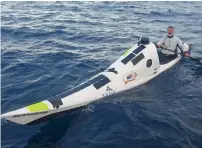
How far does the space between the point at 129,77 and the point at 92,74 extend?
8.43 ft

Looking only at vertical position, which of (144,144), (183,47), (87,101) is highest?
(183,47)

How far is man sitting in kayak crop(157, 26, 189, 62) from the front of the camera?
16.4 metres

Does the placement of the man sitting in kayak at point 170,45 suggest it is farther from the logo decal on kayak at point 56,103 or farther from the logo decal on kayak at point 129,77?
the logo decal on kayak at point 56,103

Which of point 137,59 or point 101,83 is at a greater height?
point 137,59

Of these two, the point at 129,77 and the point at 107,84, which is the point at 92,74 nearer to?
the point at 129,77

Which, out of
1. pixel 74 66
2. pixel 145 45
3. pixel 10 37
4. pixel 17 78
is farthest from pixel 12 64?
pixel 145 45

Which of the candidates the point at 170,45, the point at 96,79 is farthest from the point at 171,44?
the point at 96,79

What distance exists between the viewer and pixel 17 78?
1479 cm

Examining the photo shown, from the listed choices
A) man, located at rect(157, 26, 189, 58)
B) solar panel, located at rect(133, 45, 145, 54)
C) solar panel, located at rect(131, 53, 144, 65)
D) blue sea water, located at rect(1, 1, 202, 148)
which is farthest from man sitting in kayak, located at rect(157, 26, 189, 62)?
solar panel, located at rect(131, 53, 144, 65)

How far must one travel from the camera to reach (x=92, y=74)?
15602mm

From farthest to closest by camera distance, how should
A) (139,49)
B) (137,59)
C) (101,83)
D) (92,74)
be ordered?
1. (92,74)
2. (139,49)
3. (137,59)
4. (101,83)

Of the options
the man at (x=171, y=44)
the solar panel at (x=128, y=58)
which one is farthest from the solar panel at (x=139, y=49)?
the man at (x=171, y=44)

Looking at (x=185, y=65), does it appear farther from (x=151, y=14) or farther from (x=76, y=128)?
(x=151, y=14)

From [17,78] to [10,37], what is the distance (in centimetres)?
724
